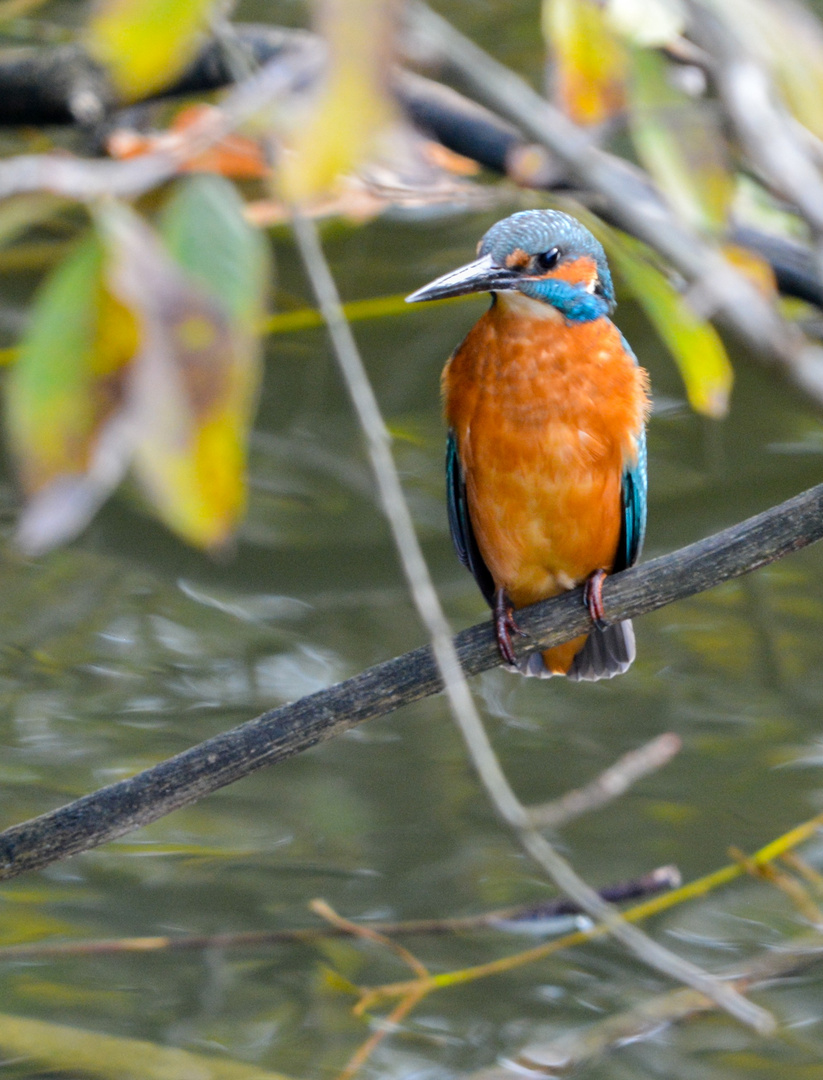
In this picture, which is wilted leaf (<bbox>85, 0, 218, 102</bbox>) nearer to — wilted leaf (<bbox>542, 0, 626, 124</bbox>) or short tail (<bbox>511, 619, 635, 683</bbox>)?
wilted leaf (<bbox>542, 0, 626, 124</bbox>)

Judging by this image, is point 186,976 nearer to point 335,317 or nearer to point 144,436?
point 335,317

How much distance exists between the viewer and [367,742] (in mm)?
4426

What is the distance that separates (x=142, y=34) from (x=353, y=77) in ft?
0.47

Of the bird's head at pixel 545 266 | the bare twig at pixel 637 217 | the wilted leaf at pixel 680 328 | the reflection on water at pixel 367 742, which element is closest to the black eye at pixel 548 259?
the bird's head at pixel 545 266

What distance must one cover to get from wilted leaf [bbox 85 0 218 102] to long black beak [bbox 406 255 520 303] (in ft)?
3.55

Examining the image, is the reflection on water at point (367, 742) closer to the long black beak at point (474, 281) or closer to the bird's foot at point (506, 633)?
the bird's foot at point (506, 633)

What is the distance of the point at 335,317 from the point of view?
1.04 m

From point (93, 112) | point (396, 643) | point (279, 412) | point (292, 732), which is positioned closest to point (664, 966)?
point (292, 732)

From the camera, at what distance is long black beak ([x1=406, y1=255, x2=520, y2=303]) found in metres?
1.92

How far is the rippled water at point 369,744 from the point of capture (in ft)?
11.2

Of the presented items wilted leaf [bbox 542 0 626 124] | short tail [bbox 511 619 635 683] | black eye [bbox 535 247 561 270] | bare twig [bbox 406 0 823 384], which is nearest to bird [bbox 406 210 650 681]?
black eye [bbox 535 247 561 270]

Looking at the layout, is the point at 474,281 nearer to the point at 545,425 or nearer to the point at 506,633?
the point at 545,425

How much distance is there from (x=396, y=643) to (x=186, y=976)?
1502 millimetres

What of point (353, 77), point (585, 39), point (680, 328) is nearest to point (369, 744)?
point (680, 328)
